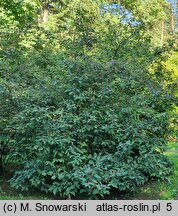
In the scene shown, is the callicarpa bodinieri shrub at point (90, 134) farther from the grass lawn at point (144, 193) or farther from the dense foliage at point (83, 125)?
the grass lawn at point (144, 193)

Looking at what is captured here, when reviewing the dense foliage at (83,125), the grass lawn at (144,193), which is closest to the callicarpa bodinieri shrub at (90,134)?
the dense foliage at (83,125)

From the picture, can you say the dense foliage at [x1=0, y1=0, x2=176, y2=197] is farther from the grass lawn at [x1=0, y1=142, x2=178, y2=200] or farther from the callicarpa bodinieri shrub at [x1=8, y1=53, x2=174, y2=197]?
the grass lawn at [x1=0, y1=142, x2=178, y2=200]

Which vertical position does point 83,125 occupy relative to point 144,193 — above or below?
above

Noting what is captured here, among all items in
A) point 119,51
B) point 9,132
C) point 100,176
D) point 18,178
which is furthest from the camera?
point 119,51

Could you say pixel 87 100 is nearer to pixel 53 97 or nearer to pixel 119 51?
pixel 53 97

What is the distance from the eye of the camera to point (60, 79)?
4766 mm

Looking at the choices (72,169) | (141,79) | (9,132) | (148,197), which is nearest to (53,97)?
(9,132)

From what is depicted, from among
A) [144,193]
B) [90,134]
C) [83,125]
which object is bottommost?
[144,193]

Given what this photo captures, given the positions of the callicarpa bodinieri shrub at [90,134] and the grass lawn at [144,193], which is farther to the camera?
the grass lawn at [144,193]

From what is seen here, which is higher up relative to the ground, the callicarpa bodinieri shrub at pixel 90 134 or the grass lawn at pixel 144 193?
the callicarpa bodinieri shrub at pixel 90 134

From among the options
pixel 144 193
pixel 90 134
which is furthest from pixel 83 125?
pixel 144 193

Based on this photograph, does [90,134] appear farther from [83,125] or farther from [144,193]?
[144,193]

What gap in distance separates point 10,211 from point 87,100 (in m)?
1.94

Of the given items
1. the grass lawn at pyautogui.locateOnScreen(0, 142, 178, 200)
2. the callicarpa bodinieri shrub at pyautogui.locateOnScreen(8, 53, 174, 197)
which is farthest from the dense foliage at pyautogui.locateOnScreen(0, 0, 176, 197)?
the grass lawn at pyautogui.locateOnScreen(0, 142, 178, 200)
